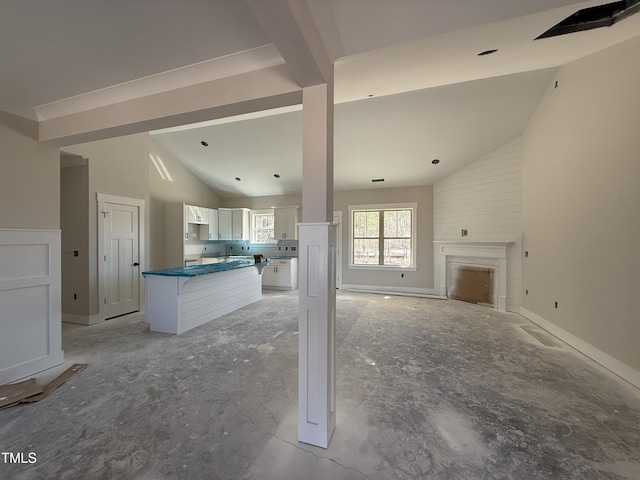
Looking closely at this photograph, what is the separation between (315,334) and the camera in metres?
1.62

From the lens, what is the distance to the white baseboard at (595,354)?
2400 millimetres

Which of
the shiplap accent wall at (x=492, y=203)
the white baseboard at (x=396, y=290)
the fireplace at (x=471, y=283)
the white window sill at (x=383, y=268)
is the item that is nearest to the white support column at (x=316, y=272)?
the shiplap accent wall at (x=492, y=203)

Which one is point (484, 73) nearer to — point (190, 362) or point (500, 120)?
point (500, 120)

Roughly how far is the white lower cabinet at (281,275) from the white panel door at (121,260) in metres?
2.96

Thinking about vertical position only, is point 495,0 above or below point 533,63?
below

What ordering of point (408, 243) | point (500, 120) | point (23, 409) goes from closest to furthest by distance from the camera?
point (23, 409), point (500, 120), point (408, 243)

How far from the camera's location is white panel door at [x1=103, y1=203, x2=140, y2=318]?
418 centimetres

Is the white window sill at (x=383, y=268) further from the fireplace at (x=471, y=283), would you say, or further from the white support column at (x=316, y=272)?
the white support column at (x=316, y=272)

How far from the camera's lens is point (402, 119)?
161 inches

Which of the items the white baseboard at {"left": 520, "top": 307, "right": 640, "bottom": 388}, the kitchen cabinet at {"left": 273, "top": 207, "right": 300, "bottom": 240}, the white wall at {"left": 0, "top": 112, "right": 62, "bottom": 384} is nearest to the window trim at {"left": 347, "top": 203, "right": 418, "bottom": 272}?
the kitchen cabinet at {"left": 273, "top": 207, "right": 300, "bottom": 240}

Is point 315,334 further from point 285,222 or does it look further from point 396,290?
point 285,222

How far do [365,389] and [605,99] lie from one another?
3910mm

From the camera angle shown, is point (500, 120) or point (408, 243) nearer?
point (500, 120)

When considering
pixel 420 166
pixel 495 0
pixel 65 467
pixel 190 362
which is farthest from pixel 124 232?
pixel 420 166
